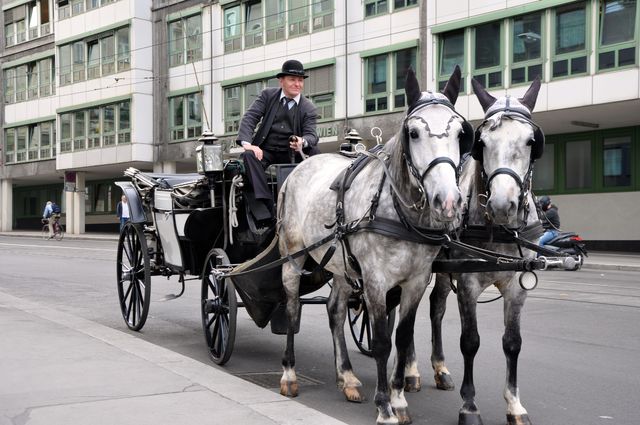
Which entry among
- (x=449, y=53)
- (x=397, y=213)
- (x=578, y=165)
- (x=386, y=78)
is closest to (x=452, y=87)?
(x=397, y=213)

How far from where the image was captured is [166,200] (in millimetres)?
8453

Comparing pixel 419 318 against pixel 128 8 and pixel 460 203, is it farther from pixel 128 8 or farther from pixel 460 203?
pixel 128 8

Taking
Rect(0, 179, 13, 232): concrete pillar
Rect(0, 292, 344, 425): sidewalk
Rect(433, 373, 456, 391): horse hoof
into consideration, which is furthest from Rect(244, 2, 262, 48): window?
Rect(433, 373, 456, 391): horse hoof

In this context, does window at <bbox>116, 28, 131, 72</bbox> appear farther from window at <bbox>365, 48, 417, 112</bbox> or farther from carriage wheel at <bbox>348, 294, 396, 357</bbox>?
carriage wheel at <bbox>348, 294, 396, 357</bbox>

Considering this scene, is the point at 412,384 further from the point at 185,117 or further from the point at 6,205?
the point at 6,205

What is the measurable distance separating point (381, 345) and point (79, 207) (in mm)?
40624

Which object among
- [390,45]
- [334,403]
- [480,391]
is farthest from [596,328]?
[390,45]

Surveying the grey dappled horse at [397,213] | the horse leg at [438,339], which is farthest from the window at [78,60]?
the horse leg at [438,339]

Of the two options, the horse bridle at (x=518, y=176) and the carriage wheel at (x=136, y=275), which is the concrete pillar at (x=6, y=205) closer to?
the carriage wheel at (x=136, y=275)

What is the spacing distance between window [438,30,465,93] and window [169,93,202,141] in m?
13.8

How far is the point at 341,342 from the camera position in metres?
6.19

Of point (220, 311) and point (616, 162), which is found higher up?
point (616, 162)

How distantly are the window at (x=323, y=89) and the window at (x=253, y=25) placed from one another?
13.0 feet

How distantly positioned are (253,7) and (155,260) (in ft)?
82.5
